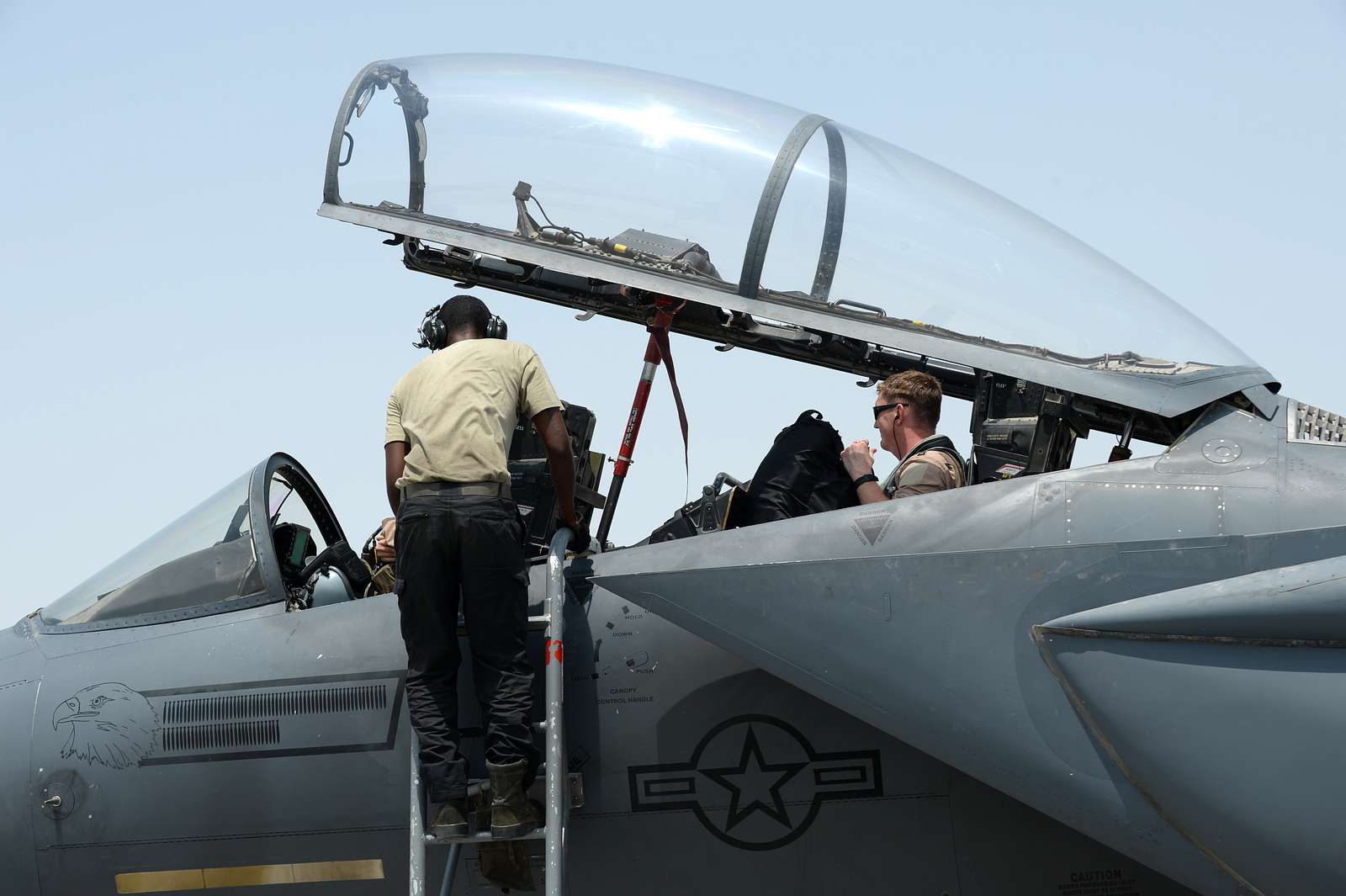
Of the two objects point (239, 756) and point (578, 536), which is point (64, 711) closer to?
point (239, 756)

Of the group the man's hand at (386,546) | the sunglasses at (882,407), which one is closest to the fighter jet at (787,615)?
the man's hand at (386,546)

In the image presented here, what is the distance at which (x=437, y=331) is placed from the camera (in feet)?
18.3

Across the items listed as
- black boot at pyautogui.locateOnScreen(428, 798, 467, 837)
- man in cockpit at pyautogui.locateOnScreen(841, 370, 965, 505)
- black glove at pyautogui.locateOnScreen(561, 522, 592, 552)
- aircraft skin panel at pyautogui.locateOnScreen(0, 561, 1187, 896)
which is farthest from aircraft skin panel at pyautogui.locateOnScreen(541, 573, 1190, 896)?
man in cockpit at pyautogui.locateOnScreen(841, 370, 965, 505)

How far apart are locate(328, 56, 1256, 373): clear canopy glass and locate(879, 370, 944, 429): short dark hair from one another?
306mm

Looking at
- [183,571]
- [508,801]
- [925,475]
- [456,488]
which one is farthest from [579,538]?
[183,571]

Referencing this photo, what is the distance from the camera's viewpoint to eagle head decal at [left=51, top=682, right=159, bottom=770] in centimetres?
531

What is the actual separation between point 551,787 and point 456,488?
1.15 metres

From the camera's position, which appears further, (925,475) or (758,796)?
(925,475)

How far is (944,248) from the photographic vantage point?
565cm

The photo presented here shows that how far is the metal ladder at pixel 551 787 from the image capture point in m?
4.68

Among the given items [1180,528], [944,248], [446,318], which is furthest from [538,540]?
[1180,528]

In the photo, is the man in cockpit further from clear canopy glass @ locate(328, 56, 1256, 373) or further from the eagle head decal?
the eagle head decal

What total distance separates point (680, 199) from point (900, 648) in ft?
7.62

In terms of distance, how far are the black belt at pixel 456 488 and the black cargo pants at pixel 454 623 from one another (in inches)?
1.3
